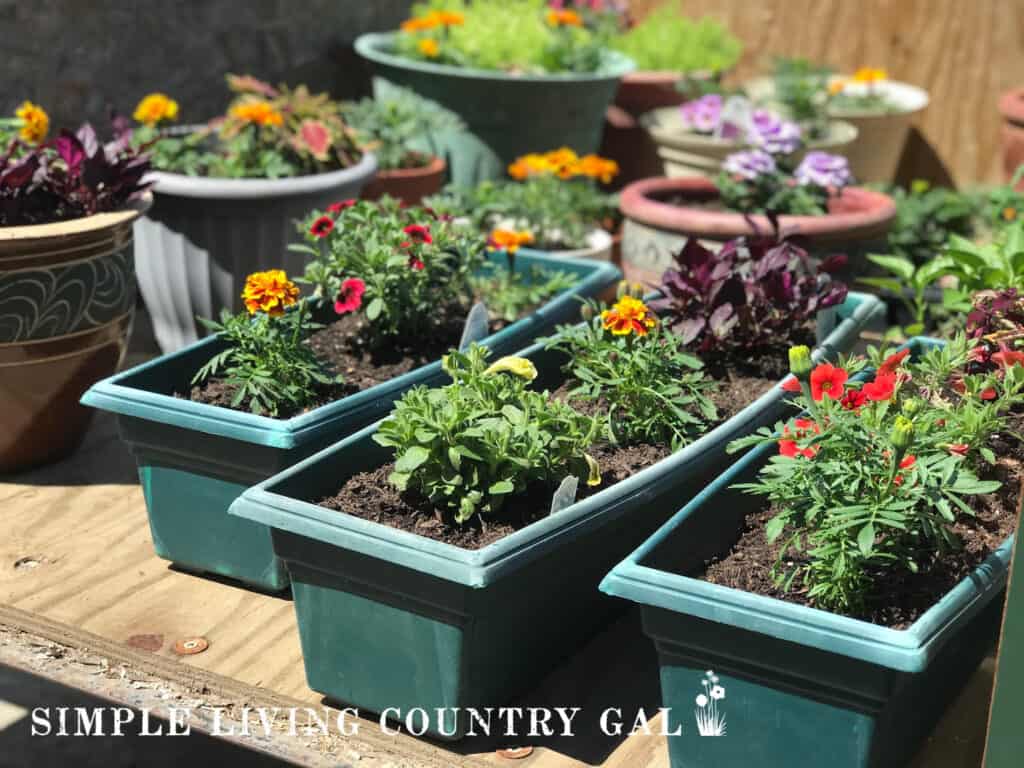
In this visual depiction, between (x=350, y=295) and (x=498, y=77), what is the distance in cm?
176

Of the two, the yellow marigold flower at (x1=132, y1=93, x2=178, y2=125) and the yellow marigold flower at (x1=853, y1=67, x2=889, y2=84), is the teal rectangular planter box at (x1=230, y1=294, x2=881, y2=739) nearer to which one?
the yellow marigold flower at (x1=132, y1=93, x2=178, y2=125)

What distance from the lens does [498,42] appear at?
13.6 feet

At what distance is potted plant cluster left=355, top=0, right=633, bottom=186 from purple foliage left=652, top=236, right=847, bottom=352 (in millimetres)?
1585

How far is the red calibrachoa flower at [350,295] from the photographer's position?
233cm

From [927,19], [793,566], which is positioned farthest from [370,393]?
[927,19]

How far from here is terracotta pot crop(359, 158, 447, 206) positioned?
354 cm

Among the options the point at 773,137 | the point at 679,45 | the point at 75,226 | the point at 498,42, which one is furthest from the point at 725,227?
the point at 679,45

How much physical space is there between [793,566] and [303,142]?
1852mm

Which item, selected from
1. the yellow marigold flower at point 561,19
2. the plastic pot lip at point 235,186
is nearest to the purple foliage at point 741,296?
the plastic pot lip at point 235,186

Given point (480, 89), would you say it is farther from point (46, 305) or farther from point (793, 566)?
point (793, 566)

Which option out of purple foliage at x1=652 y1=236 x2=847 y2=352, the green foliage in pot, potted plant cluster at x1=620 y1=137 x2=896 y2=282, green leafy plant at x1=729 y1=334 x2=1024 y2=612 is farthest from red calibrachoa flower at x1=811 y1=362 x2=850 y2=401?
the green foliage in pot

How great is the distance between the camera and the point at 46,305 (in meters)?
2.29

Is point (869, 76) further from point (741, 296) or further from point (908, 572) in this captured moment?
point (908, 572)

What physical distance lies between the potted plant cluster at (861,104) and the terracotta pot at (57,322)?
8.93 ft
